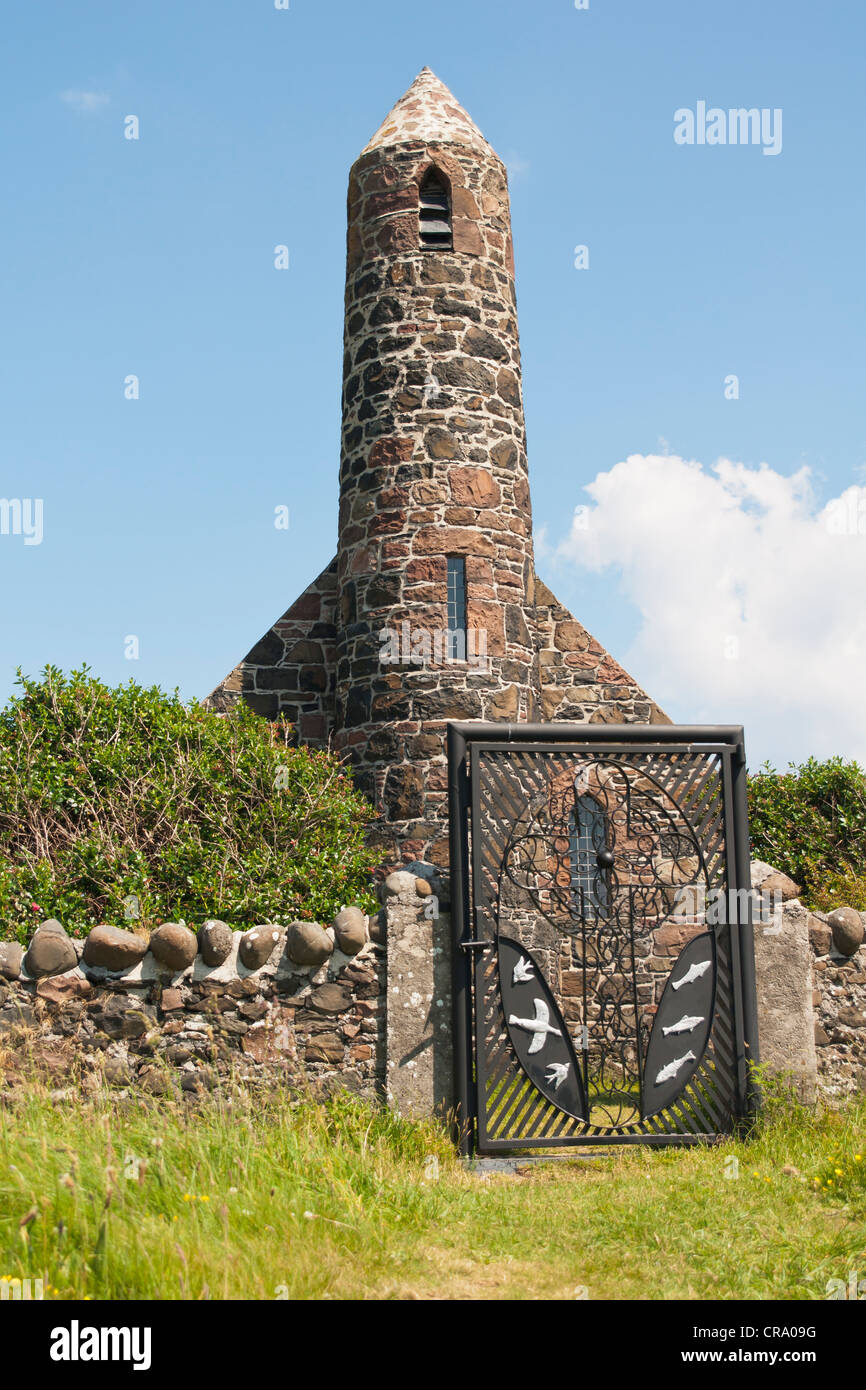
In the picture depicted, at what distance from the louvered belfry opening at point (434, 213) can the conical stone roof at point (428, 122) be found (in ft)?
1.74

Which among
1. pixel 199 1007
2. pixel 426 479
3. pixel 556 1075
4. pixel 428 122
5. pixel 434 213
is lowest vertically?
pixel 556 1075

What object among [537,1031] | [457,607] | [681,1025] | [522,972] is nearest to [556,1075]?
[537,1031]

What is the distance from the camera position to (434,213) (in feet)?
51.0

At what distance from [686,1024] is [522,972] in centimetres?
140

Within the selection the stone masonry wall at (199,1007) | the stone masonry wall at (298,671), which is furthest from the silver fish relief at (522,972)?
the stone masonry wall at (298,671)

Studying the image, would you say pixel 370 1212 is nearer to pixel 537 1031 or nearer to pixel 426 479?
A: pixel 537 1031

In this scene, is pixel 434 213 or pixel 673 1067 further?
pixel 434 213

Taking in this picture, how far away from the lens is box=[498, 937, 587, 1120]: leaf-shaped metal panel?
28.8 ft

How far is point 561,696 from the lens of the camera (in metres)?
17.1

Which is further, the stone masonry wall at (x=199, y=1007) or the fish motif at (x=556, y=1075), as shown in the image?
the fish motif at (x=556, y=1075)

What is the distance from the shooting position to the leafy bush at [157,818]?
→ 11.1 metres

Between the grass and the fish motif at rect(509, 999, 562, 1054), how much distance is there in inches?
34.6

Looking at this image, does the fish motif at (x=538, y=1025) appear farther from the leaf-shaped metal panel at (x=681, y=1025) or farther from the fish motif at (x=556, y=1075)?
the leaf-shaped metal panel at (x=681, y=1025)
